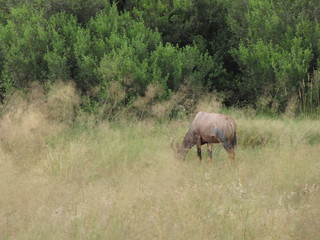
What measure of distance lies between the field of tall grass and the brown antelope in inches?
11.8

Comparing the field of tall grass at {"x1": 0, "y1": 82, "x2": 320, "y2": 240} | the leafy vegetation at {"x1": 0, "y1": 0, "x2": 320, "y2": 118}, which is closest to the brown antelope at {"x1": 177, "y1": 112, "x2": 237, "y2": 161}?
the field of tall grass at {"x1": 0, "y1": 82, "x2": 320, "y2": 240}

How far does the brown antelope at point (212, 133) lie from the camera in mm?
8250

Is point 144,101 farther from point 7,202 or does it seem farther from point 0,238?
point 0,238

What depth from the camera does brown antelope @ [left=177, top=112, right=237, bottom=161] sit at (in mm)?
8250

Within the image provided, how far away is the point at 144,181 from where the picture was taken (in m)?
→ 7.12

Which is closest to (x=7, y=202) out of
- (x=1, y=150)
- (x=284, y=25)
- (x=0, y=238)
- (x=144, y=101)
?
(x=0, y=238)

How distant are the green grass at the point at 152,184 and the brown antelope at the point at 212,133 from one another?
0.31m

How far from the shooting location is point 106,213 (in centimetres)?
569

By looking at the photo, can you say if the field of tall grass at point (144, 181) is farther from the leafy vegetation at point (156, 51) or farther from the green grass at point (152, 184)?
the leafy vegetation at point (156, 51)

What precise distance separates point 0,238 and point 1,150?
3.15 m

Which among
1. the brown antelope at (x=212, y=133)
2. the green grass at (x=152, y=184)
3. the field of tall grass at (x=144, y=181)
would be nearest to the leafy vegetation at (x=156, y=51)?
the field of tall grass at (x=144, y=181)

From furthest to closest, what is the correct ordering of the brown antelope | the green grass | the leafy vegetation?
the leafy vegetation < the brown antelope < the green grass

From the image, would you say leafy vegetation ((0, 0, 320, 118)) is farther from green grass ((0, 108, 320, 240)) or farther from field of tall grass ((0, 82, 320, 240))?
green grass ((0, 108, 320, 240))

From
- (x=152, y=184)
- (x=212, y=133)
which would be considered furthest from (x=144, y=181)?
(x=212, y=133)
